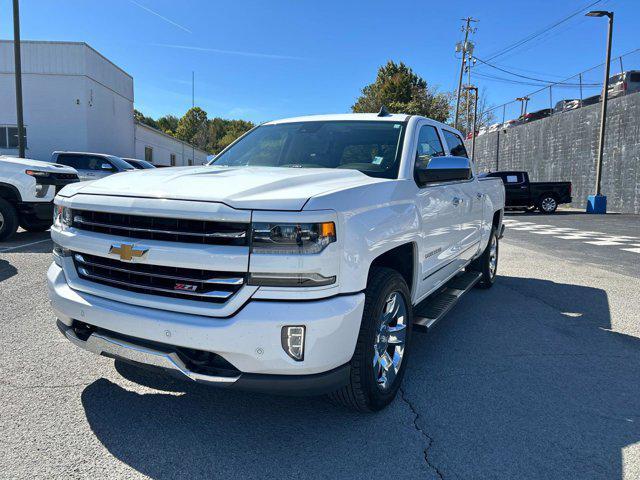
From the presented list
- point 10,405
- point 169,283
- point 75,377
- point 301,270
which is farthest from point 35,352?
point 301,270

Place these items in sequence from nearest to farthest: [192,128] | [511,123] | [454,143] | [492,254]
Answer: [454,143]
[492,254]
[511,123]
[192,128]

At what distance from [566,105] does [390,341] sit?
28560mm

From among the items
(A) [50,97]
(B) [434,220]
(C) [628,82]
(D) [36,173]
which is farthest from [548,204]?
(A) [50,97]

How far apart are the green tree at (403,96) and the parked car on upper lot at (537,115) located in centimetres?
1433

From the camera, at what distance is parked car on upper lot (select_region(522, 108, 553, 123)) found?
97.1ft

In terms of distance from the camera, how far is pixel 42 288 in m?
5.68

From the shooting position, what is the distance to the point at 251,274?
7.60ft

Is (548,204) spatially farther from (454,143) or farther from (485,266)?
(454,143)

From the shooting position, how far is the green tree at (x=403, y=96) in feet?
154

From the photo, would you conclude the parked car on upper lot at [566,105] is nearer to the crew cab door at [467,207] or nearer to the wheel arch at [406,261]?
the crew cab door at [467,207]

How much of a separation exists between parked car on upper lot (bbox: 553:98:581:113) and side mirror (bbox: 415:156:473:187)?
2661 cm

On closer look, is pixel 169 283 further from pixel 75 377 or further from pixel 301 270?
pixel 75 377

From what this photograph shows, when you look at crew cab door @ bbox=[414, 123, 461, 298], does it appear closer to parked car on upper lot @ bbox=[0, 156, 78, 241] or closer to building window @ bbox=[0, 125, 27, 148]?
parked car on upper lot @ bbox=[0, 156, 78, 241]

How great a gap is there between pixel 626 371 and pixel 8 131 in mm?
27698
